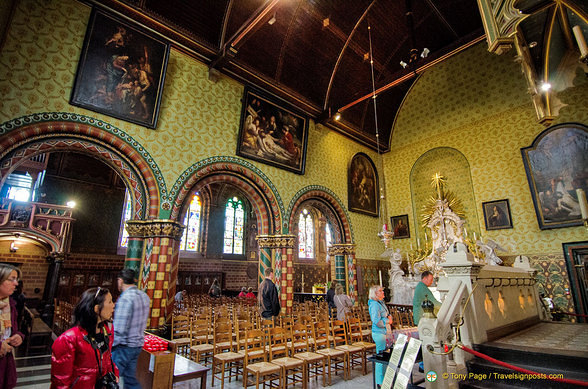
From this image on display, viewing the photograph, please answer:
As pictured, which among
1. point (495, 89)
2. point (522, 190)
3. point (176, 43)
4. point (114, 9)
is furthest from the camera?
point (495, 89)

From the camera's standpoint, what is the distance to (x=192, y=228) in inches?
599

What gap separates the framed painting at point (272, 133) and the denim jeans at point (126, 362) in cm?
687

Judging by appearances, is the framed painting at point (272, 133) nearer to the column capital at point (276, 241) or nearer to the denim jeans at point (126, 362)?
the column capital at point (276, 241)

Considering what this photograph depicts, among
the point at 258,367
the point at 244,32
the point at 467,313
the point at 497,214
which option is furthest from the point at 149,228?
the point at 497,214

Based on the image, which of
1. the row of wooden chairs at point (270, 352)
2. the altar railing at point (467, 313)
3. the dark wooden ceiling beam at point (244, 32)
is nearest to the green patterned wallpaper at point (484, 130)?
the altar railing at point (467, 313)

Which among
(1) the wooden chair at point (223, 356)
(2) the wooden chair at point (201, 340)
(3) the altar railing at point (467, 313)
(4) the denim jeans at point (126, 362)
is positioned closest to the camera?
(3) the altar railing at point (467, 313)

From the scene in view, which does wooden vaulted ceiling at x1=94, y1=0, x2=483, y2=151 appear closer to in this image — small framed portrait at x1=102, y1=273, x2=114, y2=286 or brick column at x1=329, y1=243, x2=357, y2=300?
brick column at x1=329, y1=243, x2=357, y2=300

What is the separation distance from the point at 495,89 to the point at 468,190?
159 inches

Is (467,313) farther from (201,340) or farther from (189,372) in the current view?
(201,340)

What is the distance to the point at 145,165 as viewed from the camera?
7461mm

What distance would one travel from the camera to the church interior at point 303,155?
19.3 feet

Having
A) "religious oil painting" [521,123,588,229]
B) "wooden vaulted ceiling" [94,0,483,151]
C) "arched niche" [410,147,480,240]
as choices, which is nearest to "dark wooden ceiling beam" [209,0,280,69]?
"wooden vaulted ceiling" [94,0,483,151]

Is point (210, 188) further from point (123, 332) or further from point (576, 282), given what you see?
point (576, 282)

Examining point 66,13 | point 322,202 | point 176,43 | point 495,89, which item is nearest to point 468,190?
point 495,89
